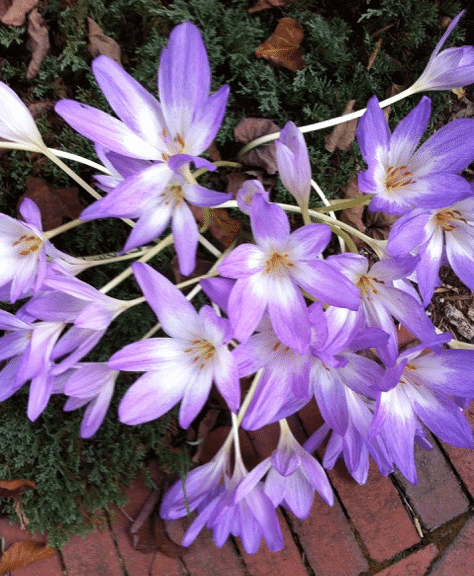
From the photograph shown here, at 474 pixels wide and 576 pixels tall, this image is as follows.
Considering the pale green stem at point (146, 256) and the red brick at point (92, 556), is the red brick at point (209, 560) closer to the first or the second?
the red brick at point (92, 556)

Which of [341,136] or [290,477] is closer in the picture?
[290,477]

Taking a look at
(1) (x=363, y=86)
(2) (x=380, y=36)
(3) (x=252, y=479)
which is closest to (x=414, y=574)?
(3) (x=252, y=479)

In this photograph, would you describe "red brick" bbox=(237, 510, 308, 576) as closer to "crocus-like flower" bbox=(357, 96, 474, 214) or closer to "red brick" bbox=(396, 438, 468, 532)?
"red brick" bbox=(396, 438, 468, 532)

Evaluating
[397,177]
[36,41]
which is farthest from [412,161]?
[36,41]

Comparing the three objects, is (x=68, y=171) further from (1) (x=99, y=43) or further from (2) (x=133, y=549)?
(2) (x=133, y=549)

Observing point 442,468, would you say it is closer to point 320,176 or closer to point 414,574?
point 414,574

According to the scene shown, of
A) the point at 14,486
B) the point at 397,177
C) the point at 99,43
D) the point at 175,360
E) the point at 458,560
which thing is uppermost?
the point at 99,43

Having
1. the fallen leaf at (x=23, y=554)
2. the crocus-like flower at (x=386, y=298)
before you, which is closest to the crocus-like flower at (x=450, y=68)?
the crocus-like flower at (x=386, y=298)

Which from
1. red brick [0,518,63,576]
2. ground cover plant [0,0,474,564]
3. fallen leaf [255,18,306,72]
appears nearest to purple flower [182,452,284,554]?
ground cover plant [0,0,474,564]
